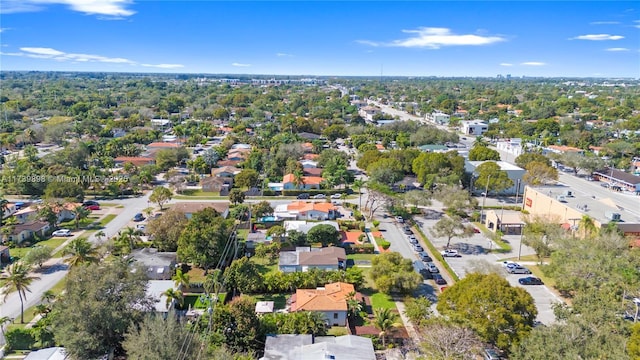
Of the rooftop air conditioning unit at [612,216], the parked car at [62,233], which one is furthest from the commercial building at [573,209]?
the parked car at [62,233]

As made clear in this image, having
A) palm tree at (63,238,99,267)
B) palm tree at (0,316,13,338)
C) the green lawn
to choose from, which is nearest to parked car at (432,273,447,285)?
the green lawn

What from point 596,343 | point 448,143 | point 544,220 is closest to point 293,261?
point 596,343

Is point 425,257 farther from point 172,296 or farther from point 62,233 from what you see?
point 62,233

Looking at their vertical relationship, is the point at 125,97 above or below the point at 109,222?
above

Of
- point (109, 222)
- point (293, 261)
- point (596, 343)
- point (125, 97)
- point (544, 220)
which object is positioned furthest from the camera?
point (125, 97)

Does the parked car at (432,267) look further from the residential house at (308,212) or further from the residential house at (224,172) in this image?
the residential house at (224,172)

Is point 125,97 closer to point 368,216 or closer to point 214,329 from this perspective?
point 368,216

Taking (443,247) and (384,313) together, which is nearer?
(384,313)
